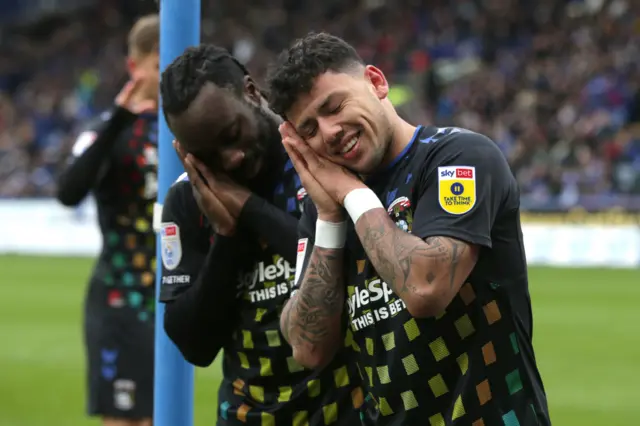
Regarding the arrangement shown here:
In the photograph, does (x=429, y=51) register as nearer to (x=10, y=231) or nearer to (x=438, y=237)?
(x=10, y=231)

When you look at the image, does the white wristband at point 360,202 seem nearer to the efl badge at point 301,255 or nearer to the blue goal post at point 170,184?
the efl badge at point 301,255

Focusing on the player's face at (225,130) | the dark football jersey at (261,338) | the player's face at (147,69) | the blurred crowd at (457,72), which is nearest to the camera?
the player's face at (225,130)

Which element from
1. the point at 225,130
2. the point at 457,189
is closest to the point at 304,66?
the point at 225,130

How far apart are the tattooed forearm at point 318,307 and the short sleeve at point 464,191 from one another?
31 centimetres

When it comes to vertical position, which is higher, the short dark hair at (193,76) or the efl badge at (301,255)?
the short dark hair at (193,76)

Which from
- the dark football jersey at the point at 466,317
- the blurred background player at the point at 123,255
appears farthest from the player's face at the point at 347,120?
the blurred background player at the point at 123,255

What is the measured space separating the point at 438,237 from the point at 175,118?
987mm

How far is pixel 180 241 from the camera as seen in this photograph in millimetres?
3350

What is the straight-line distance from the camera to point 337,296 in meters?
2.82

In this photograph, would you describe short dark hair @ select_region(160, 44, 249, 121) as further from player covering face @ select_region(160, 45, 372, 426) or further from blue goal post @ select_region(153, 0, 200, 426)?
blue goal post @ select_region(153, 0, 200, 426)

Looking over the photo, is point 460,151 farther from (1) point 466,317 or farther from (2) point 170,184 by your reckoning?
(2) point 170,184

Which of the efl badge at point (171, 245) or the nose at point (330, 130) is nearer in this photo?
the nose at point (330, 130)

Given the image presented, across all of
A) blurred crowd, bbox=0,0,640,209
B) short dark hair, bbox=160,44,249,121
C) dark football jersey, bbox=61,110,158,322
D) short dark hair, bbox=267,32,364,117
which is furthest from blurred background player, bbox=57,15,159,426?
blurred crowd, bbox=0,0,640,209

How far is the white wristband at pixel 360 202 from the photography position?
2.67 m
